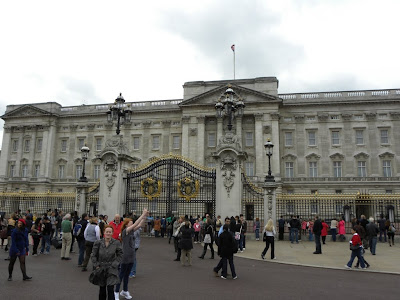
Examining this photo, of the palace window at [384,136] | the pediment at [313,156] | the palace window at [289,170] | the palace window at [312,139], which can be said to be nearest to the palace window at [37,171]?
the palace window at [289,170]

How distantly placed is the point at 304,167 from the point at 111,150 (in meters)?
34.3

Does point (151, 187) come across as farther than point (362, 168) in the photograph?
No

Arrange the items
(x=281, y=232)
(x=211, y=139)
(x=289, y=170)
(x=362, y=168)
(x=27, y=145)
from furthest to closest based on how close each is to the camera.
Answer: (x=27, y=145), (x=211, y=139), (x=289, y=170), (x=362, y=168), (x=281, y=232)

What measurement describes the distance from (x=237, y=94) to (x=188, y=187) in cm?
3089

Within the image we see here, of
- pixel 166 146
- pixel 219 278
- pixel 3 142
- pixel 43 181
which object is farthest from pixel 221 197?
pixel 3 142

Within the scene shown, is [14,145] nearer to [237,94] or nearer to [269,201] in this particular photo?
[237,94]

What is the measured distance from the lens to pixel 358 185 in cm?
4606

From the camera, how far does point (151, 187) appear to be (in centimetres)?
2191

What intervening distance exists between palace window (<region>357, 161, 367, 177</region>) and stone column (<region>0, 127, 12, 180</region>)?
182 feet

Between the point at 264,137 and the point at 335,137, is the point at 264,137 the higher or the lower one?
the lower one

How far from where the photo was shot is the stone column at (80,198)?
22562 millimetres

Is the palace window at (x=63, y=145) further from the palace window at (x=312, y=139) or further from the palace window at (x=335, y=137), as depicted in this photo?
the palace window at (x=335, y=137)

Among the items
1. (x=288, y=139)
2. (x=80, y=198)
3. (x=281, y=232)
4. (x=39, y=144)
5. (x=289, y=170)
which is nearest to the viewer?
(x=281, y=232)

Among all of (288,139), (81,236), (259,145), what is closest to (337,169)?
(288,139)
